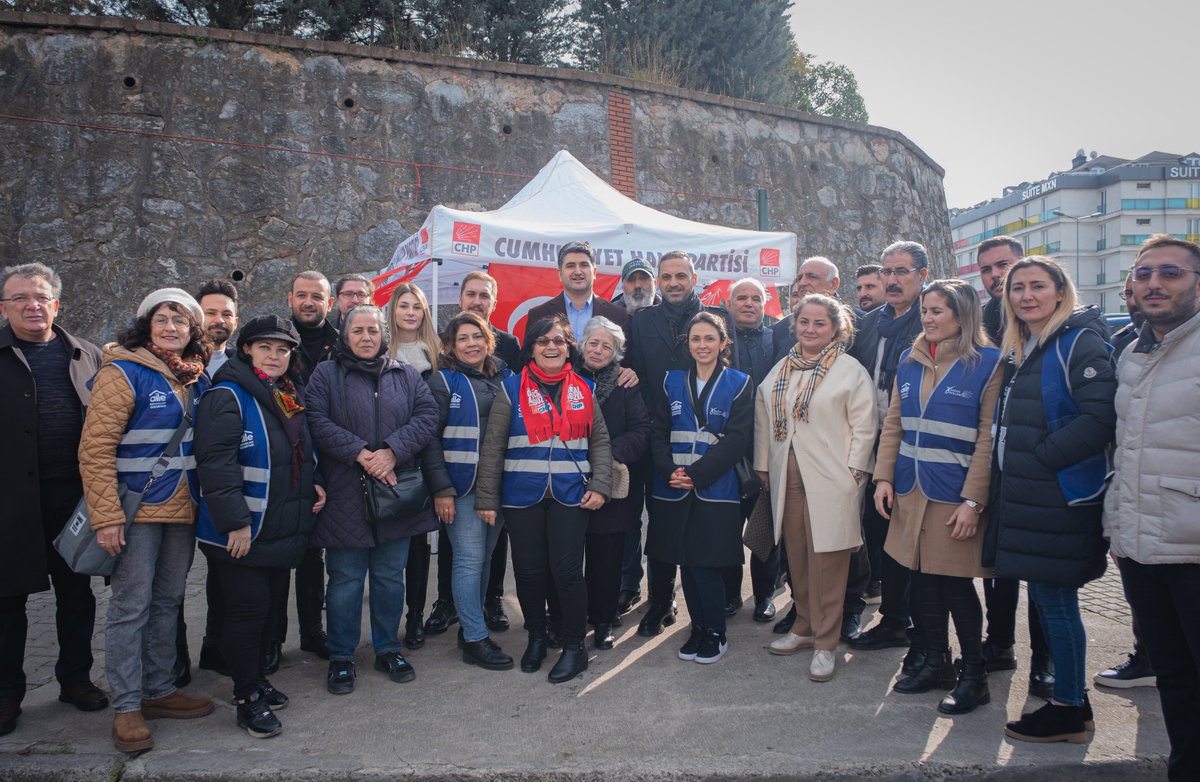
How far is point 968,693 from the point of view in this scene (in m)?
3.10

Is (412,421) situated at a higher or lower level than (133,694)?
higher

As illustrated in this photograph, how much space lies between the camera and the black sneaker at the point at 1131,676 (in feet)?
10.9

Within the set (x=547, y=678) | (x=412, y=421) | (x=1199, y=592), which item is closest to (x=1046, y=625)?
(x=1199, y=592)

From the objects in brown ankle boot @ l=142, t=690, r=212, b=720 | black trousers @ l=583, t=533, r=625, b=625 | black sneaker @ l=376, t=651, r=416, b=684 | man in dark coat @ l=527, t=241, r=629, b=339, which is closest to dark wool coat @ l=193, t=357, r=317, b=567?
brown ankle boot @ l=142, t=690, r=212, b=720

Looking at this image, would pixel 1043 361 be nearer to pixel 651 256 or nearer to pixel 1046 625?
pixel 1046 625

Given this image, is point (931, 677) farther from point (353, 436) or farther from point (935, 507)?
point (353, 436)

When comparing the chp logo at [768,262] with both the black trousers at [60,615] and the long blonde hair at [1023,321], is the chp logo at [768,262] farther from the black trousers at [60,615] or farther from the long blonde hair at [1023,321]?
the black trousers at [60,615]

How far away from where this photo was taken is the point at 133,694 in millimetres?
2916

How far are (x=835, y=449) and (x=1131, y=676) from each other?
5.48ft

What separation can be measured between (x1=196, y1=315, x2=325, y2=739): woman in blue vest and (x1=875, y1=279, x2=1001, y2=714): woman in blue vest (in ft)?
8.73

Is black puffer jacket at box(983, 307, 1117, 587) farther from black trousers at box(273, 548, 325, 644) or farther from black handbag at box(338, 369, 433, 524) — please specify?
black trousers at box(273, 548, 325, 644)

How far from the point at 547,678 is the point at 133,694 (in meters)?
1.71

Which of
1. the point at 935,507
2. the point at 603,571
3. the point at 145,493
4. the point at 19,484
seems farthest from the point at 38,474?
the point at 935,507

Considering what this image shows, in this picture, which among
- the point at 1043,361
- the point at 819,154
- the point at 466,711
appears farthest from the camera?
the point at 819,154
